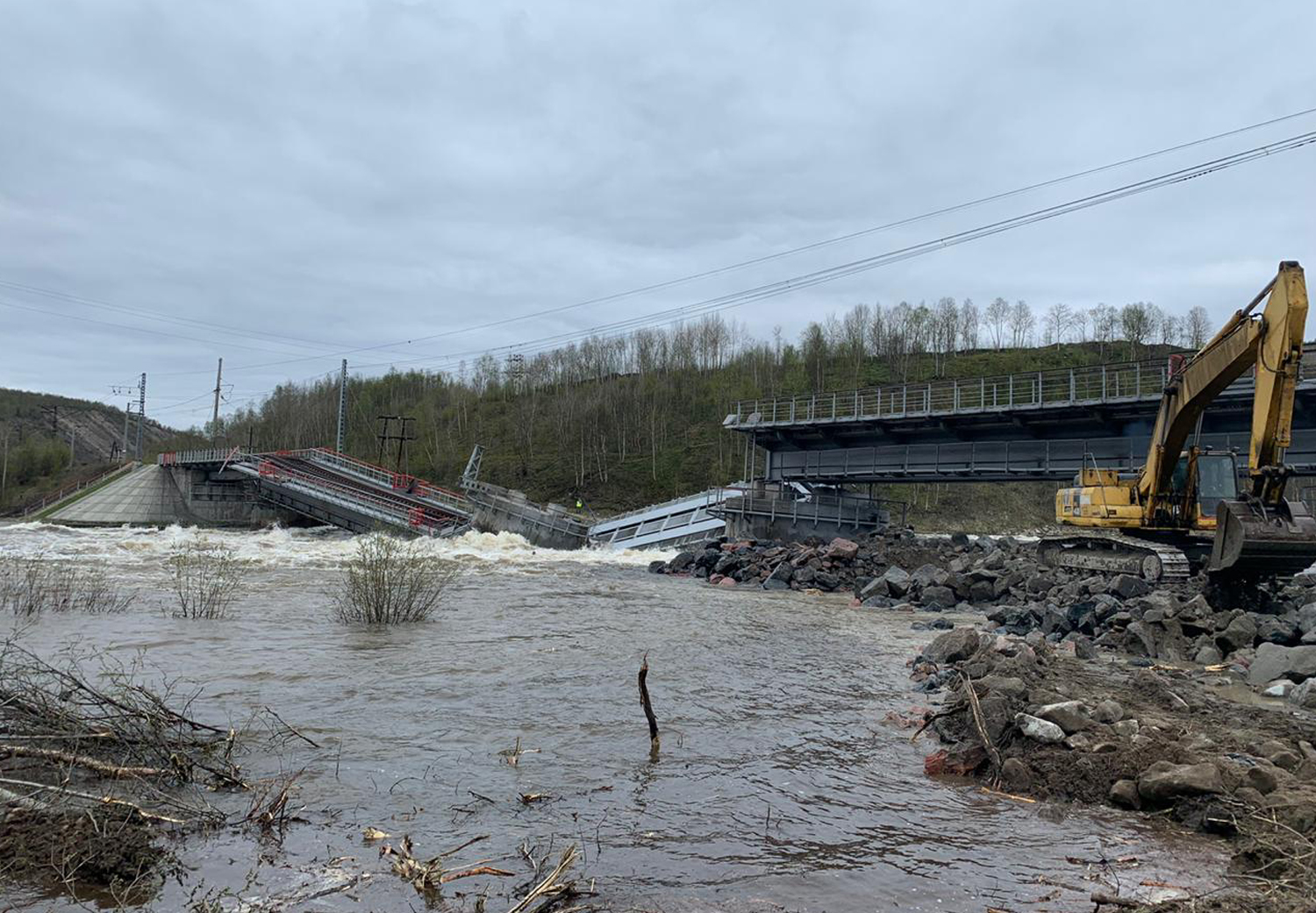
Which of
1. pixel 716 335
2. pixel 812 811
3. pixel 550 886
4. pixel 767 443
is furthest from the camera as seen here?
pixel 716 335

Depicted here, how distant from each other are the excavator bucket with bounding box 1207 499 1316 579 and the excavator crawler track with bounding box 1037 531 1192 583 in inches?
199

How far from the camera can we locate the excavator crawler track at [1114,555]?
19.9 metres

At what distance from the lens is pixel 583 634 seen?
52.2 ft

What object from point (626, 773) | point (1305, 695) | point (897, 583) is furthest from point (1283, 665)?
point (897, 583)

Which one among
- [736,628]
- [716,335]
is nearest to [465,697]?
[736,628]

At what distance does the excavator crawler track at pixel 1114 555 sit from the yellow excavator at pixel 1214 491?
3 centimetres

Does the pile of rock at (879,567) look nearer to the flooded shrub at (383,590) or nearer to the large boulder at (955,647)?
the large boulder at (955,647)

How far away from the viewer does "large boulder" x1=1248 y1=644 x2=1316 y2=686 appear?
10.3m

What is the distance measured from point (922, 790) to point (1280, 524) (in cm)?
1070

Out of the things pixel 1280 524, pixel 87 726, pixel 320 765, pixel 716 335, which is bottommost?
pixel 320 765

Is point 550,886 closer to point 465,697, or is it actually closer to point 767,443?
point 465,697

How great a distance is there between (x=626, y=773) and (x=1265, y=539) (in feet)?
40.2

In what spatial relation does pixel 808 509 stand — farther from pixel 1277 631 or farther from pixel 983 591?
pixel 1277 631

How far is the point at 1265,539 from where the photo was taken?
45.2 ft
